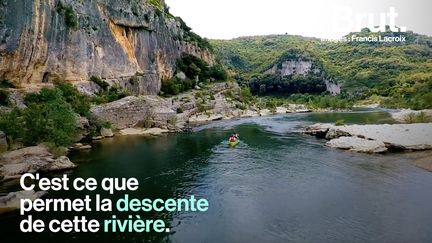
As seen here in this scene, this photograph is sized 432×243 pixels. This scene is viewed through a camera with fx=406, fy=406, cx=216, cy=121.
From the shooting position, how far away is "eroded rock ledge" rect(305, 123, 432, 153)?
1411 inches

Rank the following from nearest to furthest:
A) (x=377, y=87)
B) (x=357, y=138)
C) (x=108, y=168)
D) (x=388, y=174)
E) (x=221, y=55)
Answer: (x=388, y=174) → (x=108, y=168) → (x=357, y=138) → (x=377, y=87) → (x=221, y=55)

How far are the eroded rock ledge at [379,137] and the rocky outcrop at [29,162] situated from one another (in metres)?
24.5

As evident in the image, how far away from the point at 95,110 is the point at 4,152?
2045 centimetres

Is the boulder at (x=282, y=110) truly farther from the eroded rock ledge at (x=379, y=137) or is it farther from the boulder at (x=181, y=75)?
the eroded rock ledge at (x=379, y=137)

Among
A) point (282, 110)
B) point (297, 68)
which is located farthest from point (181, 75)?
point (297, 68)

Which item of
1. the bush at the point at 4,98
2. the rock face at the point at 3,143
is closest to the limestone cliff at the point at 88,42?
the bush at the point at 4,98

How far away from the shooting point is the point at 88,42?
53531 millimetres

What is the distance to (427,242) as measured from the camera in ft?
54.8

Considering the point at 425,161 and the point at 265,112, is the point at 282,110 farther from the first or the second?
the point at 425,161

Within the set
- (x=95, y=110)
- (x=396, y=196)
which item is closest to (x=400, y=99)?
(x=95, y=110)

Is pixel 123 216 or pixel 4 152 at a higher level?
pixel 4 152

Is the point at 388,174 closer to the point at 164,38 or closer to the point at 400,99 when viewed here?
the point at 164,38

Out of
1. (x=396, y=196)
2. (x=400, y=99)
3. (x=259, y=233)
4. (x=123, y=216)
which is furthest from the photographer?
(x=400, y=99)

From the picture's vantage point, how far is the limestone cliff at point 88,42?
136ft
